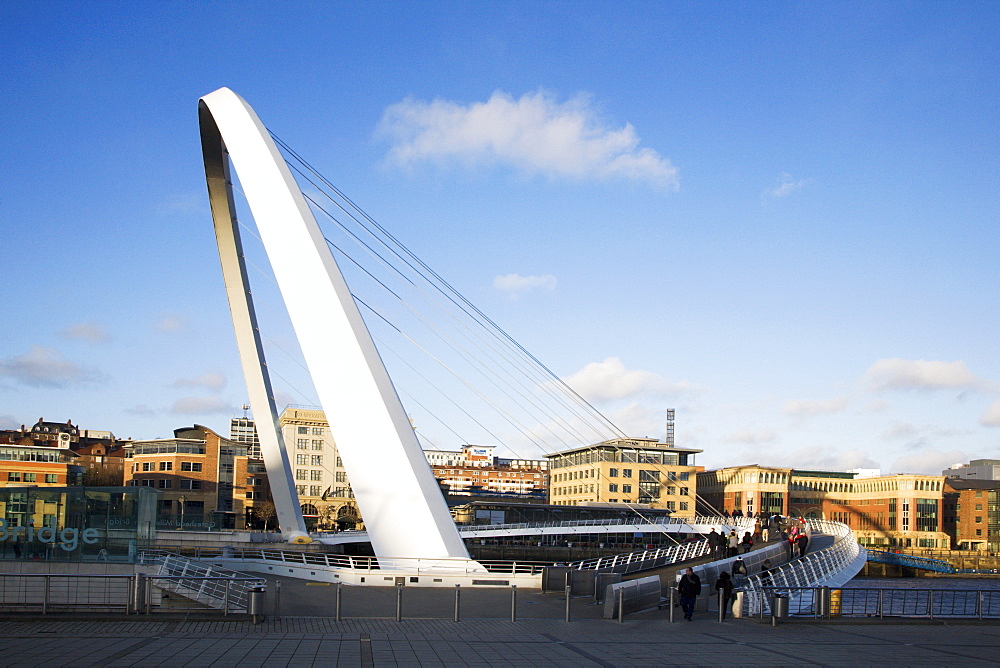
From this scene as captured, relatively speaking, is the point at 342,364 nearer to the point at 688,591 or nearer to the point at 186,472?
the point at 688,591

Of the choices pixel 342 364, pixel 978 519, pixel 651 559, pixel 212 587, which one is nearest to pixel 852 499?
pixel 978 519

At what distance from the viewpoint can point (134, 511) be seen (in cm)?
2025

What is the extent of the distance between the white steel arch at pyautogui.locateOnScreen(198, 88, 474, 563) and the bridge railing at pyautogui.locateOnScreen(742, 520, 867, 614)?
7.64m

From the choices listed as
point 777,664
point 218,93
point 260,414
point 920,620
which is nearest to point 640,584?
point 920,620

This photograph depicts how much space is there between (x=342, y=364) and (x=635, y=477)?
80196 mm

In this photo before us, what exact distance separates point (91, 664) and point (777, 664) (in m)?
8.59

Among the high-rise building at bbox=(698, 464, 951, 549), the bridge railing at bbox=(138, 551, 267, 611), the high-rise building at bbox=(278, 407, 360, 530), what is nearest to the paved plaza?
the bridge railing at bbox=(138, 551, 267, 611)

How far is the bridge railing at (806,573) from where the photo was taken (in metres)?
18.7

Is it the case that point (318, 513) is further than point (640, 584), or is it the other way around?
point (318, 513)

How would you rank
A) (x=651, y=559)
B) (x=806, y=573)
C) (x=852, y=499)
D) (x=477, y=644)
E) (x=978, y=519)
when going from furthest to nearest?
(x=852, y=499)
(x=978, y=519)
(x=651, y=559)
(x=806, y=573)
(x=477, y=644)

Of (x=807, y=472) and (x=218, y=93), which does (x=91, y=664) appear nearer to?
(x=218, y=93)

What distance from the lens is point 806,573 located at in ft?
86.0

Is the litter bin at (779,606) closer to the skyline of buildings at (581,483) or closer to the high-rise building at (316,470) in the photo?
the skyline of buildings at (581,483)

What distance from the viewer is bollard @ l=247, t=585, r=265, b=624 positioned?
1572 cm
